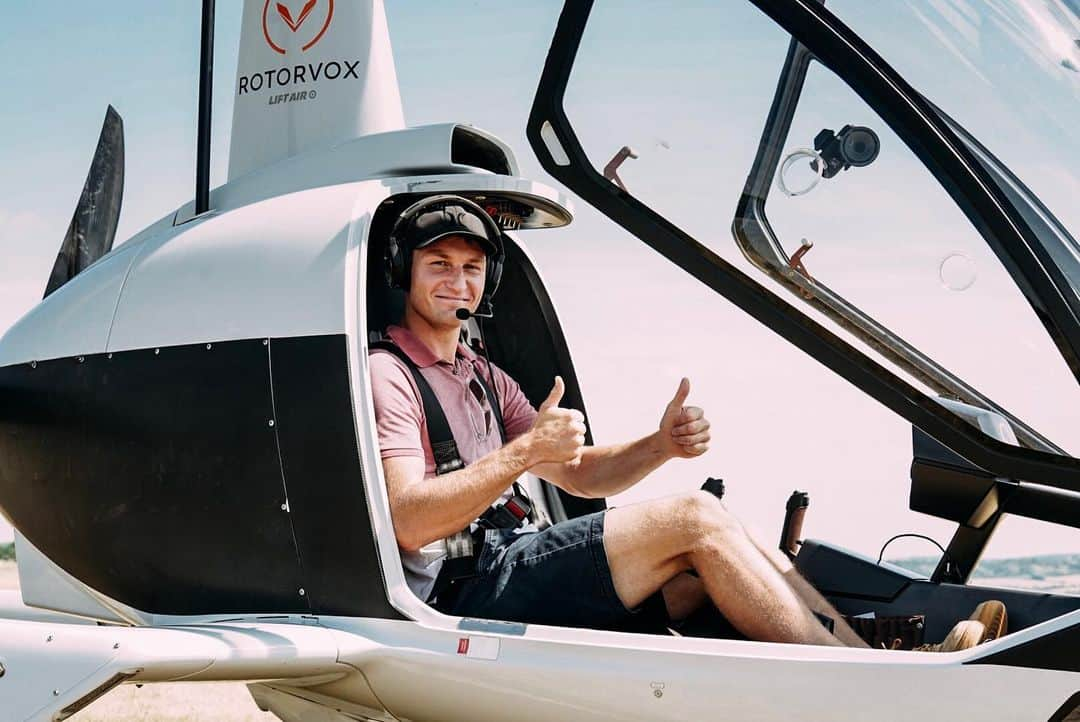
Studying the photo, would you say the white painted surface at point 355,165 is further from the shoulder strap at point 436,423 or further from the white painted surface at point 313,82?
the shoulder strap at point 436,423

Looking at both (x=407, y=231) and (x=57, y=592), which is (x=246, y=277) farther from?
(x=57, y=592)

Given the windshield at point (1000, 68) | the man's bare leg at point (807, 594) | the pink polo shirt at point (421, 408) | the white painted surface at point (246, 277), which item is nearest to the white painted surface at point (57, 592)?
the white painted surface at point (246, 277)

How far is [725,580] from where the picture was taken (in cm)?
243

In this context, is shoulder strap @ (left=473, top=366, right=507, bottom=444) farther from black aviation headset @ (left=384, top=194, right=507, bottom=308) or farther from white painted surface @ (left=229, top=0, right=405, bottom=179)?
white painted surface @ (left=229, top=0, right=405, bottom=179)

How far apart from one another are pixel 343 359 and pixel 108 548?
3.02 ft

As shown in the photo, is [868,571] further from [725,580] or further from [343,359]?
[343,359]

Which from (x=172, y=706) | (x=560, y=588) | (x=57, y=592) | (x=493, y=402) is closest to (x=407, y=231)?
(x=493, y=402)

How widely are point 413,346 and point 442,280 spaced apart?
18 cm

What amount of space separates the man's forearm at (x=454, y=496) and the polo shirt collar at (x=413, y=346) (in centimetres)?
38

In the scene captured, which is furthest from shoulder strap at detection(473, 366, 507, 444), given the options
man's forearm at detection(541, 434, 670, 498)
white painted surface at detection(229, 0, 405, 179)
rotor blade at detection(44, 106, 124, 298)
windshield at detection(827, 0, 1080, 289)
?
rotor blade at detection(44, 106, 124, 298)

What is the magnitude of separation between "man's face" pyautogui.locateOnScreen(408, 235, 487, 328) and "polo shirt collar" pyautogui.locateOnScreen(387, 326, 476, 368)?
0.06 meters

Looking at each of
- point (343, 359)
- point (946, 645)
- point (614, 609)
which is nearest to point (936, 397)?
point (946, 645)

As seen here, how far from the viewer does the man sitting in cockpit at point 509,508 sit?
2463 mm

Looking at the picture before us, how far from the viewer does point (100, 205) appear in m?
4.04
